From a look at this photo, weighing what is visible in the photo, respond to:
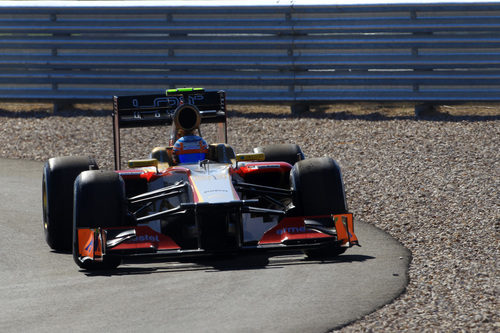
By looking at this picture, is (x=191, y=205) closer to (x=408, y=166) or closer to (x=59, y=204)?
(x=59, y=204)

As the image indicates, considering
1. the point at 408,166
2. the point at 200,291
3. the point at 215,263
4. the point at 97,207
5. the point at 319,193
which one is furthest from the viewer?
the point at 408,166

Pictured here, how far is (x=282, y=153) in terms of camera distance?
10.5 metres

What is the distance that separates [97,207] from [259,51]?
27.5 ft

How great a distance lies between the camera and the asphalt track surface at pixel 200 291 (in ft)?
21.7

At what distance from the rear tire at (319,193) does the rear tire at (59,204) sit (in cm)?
205

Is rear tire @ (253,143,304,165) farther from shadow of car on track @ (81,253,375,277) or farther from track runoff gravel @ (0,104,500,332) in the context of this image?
shadow of car on track @ (81,253,375,277)

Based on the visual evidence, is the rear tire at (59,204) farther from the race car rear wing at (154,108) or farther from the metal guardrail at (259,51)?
the metal guardrail at (259,51)

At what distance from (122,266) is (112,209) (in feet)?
1.74

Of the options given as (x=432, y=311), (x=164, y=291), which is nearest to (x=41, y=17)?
(x=164, y=291)

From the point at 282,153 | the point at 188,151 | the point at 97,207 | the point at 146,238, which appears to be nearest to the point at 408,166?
the point at 282,153

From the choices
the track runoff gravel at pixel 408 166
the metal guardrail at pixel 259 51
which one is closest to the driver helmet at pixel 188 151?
the track runoff gravel at pixel 408 166

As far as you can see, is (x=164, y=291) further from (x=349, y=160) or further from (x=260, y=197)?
(x=349, y=160)

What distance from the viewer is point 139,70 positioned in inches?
659

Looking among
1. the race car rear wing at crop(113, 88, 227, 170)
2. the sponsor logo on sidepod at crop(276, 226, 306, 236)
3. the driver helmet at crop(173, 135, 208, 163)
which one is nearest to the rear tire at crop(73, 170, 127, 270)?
the sponsor logo on sidepod at crop(276, 226, 306, 236)
